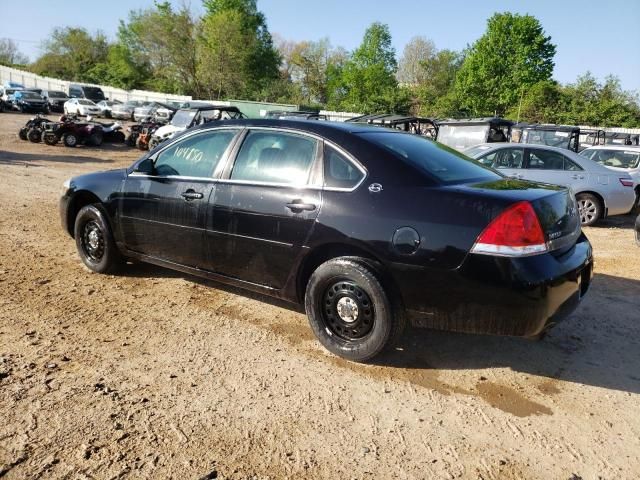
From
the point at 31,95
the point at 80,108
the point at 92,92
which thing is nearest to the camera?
the point at 80,108

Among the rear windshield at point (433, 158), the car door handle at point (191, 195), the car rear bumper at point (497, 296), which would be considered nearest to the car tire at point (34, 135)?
the car door handle at point (191, 195)

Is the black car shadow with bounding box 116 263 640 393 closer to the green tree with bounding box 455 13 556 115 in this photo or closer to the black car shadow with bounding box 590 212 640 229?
the black car shadow with bounding box 590 212 640 229

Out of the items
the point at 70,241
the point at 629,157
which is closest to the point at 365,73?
the point at 629,157

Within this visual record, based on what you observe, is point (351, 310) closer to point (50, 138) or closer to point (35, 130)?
point (50, 138)

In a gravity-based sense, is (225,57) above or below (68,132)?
above

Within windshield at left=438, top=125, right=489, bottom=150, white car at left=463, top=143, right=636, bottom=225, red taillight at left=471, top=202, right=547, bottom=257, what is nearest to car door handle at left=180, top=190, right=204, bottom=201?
red taillight at left=471, top=202, right=547, bottom=257

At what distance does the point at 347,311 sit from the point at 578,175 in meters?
7.41

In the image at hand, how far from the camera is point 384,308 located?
3.17 metres

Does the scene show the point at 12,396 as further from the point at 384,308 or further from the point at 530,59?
the point at 530,59

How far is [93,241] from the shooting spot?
198 inches

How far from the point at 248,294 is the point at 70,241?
3068 millimetres

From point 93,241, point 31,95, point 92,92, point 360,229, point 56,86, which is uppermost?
point 56,86

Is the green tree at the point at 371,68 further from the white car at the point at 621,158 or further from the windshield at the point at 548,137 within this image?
the white car at the point at 621,158

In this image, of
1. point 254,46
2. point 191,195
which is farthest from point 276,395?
point 254,46
